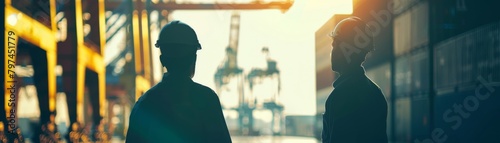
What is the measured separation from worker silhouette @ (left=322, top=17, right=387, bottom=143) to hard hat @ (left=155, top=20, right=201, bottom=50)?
0.77m

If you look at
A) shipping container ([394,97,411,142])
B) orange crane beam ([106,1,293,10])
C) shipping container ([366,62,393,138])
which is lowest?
shipping container ([394,97,411,142])

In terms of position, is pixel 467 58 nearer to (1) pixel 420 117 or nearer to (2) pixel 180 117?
(1) pixel 420 117

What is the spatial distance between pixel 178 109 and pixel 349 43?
3.28 ft

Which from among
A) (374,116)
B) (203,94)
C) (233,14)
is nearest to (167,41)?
(203,94)

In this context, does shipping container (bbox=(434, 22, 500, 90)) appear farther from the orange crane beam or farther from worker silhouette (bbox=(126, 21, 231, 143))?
worker silhouette (bbox=(126, 21, 231, 143))

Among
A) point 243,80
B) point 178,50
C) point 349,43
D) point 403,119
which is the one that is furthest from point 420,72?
point 243,80

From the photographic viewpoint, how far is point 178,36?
3561 mm

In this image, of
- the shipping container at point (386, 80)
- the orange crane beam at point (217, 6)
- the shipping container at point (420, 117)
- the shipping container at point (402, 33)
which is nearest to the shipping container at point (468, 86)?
the shipping container at point (420, 117)

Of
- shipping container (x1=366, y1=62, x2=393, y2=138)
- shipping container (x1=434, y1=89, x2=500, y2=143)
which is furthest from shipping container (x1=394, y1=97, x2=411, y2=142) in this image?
shipping container (x1=434, y1=89, x2=500, y2=143)

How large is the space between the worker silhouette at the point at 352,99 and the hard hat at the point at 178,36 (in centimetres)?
77

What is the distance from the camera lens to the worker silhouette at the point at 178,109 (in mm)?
3496

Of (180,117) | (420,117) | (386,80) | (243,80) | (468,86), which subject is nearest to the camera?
(180,117)

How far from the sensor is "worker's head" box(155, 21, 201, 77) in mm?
3553

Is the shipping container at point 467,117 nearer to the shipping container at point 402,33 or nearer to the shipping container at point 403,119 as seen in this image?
the shipping container at point 403,119
